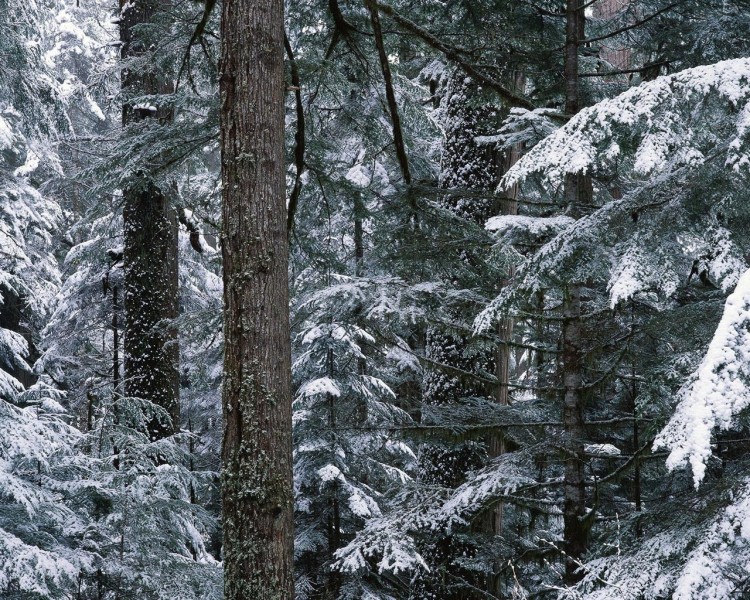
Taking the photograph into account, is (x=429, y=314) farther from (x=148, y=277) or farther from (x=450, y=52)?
(x=148, y=277)

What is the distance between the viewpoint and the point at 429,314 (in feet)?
20.2

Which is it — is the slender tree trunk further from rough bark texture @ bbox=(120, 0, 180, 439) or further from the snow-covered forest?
rough bark texture @ bbox=(120, 0, 180, 439)

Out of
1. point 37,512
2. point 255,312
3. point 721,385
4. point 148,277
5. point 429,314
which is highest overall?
point 148,277

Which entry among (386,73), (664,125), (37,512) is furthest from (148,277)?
(664,125)

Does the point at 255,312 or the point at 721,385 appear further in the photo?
the point at 255,312

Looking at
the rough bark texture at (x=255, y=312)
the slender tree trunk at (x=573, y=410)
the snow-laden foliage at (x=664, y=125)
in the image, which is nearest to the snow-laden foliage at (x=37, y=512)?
the rough bark texture at (x=255, y=312)

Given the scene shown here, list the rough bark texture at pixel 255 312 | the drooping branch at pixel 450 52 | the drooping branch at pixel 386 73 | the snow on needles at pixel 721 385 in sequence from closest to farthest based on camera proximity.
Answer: the snow on needles at pixel 721 385 < the rough bark texture at pixel 255 312 < the drooping branch at pixel 386 73 < the drooping branch at pixel 450 52

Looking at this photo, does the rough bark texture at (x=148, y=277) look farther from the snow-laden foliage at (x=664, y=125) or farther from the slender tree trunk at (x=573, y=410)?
the snow-laden foliage at (x=664, y=125)

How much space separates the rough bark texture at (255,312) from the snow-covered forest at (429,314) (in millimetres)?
15

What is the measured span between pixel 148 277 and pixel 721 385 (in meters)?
6.51

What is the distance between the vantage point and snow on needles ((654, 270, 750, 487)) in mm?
2201

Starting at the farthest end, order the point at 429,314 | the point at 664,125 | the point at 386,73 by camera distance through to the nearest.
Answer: the point at 429,314, the point at 386,73, the point at 664,125

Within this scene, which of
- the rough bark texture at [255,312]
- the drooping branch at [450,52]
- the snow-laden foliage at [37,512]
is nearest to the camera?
the rough bark texture at [255,312]

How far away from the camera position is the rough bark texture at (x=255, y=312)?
3912 mm
